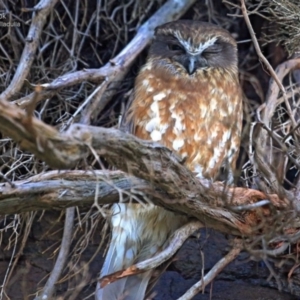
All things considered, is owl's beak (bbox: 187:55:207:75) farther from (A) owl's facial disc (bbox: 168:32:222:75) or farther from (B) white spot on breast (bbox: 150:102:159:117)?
(B) white spot on breast (bbox: 150:102:159:117)

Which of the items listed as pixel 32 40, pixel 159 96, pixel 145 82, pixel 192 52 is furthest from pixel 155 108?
pixel 32 40

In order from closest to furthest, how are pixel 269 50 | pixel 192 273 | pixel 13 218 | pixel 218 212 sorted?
pixel 218 212
pixel 13 218
pixel 192 273
pixel 269 50

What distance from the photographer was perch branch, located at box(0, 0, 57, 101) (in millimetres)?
2898

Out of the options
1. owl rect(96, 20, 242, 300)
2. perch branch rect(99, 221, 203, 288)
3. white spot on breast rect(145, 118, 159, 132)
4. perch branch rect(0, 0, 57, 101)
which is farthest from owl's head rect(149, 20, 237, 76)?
perch branch rect(99, 221, 203, 288)

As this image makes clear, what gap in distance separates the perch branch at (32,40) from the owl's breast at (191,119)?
1.51 ft

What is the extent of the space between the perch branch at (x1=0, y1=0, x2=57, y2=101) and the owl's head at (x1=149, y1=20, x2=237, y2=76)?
46 centimetres

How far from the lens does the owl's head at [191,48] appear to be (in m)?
2.81

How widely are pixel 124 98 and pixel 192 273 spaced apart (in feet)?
2.68

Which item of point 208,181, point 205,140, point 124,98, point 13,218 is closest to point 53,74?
point 124,98

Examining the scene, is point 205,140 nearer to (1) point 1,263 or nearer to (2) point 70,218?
(2) point 70,218

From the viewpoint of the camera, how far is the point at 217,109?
278cm

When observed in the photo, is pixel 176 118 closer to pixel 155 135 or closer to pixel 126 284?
pixel 155 135

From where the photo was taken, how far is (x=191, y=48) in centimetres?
280

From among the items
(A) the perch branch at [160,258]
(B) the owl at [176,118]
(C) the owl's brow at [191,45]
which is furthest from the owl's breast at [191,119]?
(A) the perch branch at [160,258]
